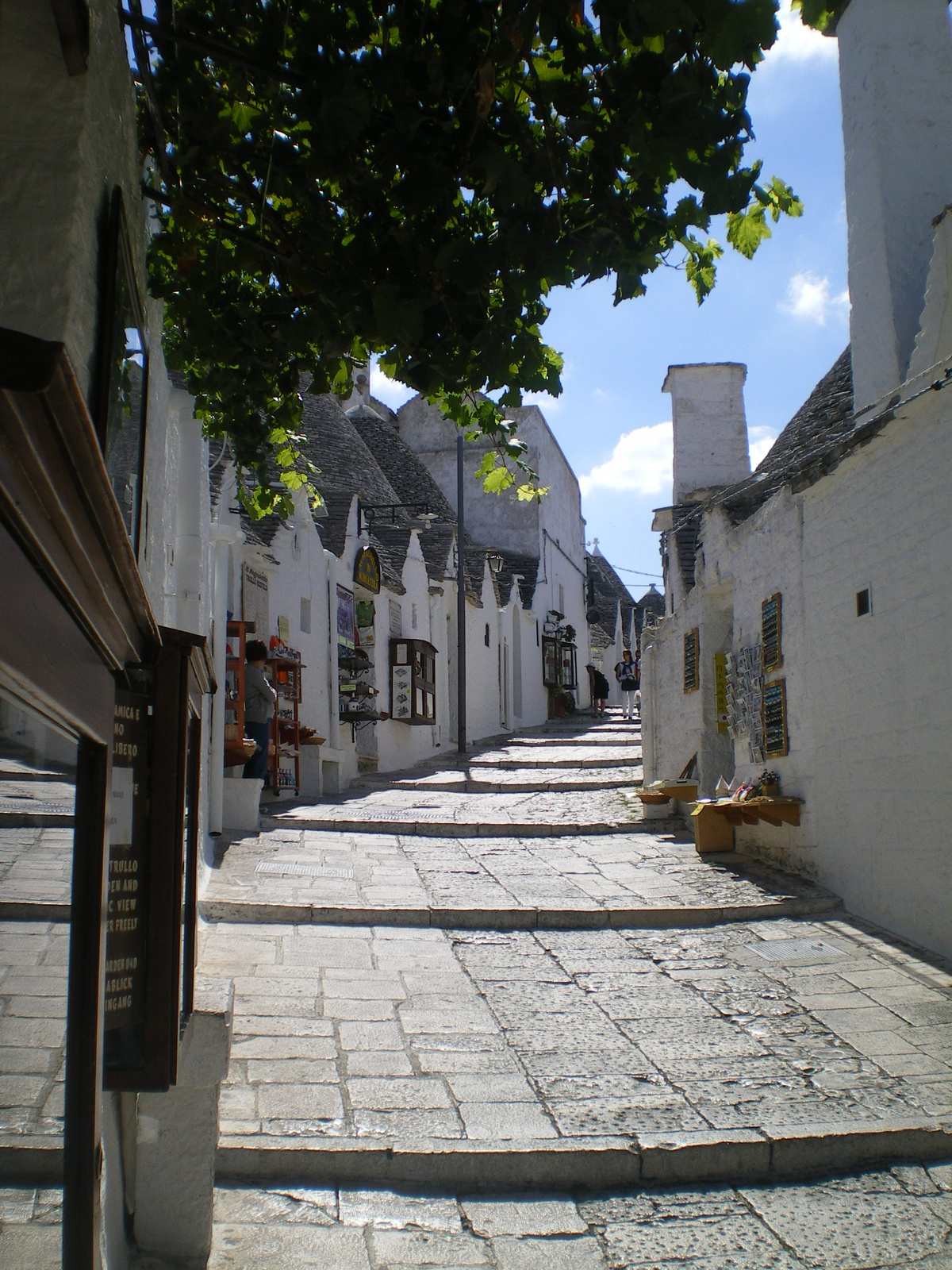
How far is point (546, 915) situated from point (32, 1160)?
249 inches

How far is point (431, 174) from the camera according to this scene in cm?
322

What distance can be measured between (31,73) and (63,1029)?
2289 mm

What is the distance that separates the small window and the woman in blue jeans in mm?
4747

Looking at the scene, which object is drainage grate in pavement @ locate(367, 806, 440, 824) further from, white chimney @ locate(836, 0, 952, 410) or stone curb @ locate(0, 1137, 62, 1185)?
stone curb @ locate(0, 1137, 62, 1185)

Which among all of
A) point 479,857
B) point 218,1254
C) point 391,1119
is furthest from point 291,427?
point 479,857

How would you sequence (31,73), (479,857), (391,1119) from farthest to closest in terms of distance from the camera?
(479,857), (391,1119), (31,73)

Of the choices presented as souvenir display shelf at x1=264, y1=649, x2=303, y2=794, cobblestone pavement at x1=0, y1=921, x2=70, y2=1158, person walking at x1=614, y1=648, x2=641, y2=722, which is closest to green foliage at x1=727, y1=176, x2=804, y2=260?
cobblestone pavement at x1=0, y1=921, x2=70, y2=1158

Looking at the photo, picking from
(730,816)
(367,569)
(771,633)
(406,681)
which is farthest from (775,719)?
(406,681)

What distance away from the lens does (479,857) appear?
9992 millimetres

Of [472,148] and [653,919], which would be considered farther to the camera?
[653,919]

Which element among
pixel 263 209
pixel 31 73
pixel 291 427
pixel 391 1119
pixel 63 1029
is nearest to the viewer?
pixel 63 1029

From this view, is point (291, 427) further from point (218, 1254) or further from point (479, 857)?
point (479, 857)

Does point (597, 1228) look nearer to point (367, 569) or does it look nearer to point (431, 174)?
point (431, 174)

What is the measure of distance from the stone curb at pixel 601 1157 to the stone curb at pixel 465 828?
23.4ft
